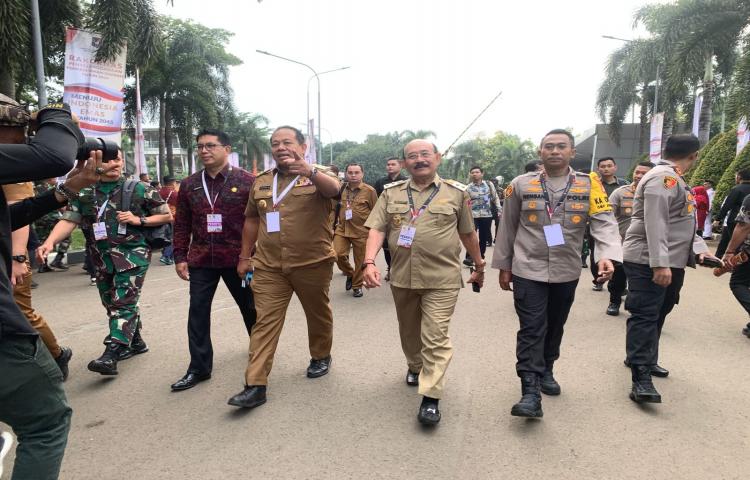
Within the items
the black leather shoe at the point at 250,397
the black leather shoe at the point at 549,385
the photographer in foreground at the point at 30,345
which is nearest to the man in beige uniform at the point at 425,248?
the black leather shoe at the point at 549,385

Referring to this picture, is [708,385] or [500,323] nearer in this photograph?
[708,385]

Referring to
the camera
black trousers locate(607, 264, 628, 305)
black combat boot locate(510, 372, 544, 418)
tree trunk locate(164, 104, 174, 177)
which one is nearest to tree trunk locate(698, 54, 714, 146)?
black trousers locate(607, 264, 628, 305)

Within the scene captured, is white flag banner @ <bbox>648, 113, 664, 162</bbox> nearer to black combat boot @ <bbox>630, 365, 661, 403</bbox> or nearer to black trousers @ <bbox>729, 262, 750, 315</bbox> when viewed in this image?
black trousers @ <bbox>729, 262, 750, 315</bbox>

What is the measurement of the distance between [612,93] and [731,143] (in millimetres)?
12662

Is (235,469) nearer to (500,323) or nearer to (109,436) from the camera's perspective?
(109,436)

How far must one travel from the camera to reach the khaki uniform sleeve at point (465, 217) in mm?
3426

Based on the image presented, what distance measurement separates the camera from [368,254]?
11.0ft

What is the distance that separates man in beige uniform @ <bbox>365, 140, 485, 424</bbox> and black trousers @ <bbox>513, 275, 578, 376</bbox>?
1.30 feet

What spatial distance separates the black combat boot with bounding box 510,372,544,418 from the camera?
9.79 feet

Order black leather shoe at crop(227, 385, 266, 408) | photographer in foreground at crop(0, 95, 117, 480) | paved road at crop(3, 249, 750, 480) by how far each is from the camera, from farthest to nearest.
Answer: black leather shoe at crop(227, 385, 266, 408), paved road at crop(3, 249, 750, 480), photographer in foreground at crop(0, 95, 117, 480)

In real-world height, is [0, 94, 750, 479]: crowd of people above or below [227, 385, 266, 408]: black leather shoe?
above

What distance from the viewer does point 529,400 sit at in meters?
3.05

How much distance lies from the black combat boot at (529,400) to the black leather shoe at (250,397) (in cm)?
162

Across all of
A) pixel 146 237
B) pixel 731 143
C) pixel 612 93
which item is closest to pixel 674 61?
pixel 731 143
